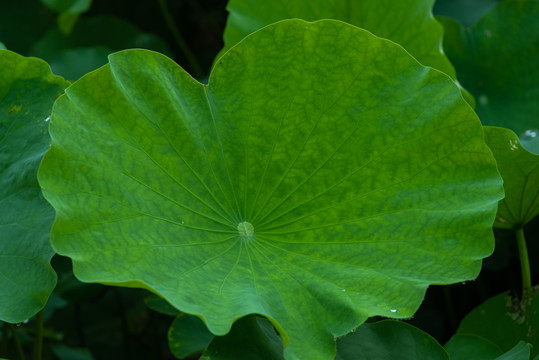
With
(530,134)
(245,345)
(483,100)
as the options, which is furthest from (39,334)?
(483,100)

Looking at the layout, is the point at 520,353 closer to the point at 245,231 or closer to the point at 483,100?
the point at 245,231

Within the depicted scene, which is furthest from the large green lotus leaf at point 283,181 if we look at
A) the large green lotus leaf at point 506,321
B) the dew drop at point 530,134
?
the dew drop at point 530,134

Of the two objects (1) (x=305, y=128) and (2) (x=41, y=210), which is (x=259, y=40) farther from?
(2) (x=41, y=210)

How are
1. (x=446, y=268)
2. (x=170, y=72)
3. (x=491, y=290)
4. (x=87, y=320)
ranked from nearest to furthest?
(x=446, y=268) → (x=170, y=72) → (x=491, y=290) → (x=87, y=320)

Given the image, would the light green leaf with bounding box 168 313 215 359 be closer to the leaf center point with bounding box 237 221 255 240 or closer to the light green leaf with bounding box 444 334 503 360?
the leaf center point with bounding box 237 221 255 240

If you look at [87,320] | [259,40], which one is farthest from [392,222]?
[87,320]

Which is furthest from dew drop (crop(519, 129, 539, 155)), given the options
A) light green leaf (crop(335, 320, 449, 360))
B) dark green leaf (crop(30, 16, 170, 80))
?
dark green leaf (crop(30, 16, 170, 80))
